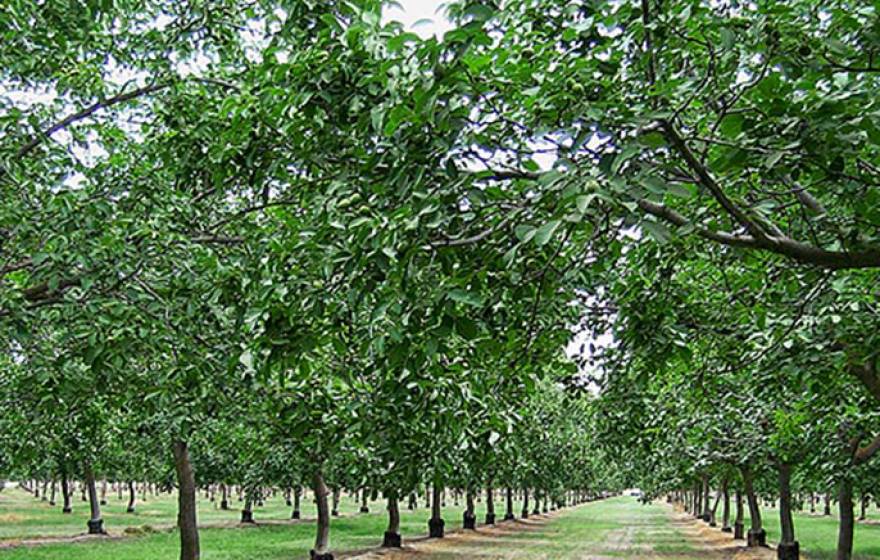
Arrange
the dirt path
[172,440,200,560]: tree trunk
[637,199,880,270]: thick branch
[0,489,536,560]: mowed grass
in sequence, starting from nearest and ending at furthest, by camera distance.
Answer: [637,199,880,270]: thick branch
[172,440,200,560]: tree trunk
[0,489,536,560]: mowed grass
the dirt path

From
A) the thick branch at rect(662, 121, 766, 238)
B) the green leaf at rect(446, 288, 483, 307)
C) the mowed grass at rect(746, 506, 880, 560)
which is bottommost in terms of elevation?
the mowed grass at rect(746, 506, 880, 560)

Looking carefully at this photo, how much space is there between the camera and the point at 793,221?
6.39 meters

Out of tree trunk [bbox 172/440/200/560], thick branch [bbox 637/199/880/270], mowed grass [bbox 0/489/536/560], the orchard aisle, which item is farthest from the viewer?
the orchard aisle

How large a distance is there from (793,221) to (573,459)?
1821 inches

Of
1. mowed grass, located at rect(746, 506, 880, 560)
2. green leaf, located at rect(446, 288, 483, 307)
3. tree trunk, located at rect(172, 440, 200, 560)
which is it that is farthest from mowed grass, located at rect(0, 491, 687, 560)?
green leaf, located at rect(446, 288, 483, 307)

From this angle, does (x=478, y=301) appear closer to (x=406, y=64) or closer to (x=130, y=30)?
(x=406, y=64)

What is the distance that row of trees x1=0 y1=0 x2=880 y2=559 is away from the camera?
3785 millimetres

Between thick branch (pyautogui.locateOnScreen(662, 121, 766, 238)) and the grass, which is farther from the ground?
thick branch (pyautogui.locateOnScreen(662, 121, 766, 238))

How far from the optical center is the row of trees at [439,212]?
3785 millimetres

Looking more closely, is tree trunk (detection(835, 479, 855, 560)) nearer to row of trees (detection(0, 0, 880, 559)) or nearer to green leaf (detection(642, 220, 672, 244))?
row of trees (detection(0, 0, 880, 559))

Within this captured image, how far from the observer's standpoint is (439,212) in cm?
366

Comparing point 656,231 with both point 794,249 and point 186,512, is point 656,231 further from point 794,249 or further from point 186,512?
point 186,512

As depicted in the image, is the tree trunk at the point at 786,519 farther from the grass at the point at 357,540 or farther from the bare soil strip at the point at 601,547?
the grass at the point at 357,540

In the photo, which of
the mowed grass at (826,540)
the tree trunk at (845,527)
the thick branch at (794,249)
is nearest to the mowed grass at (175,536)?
the mowed grass at (826,540)
